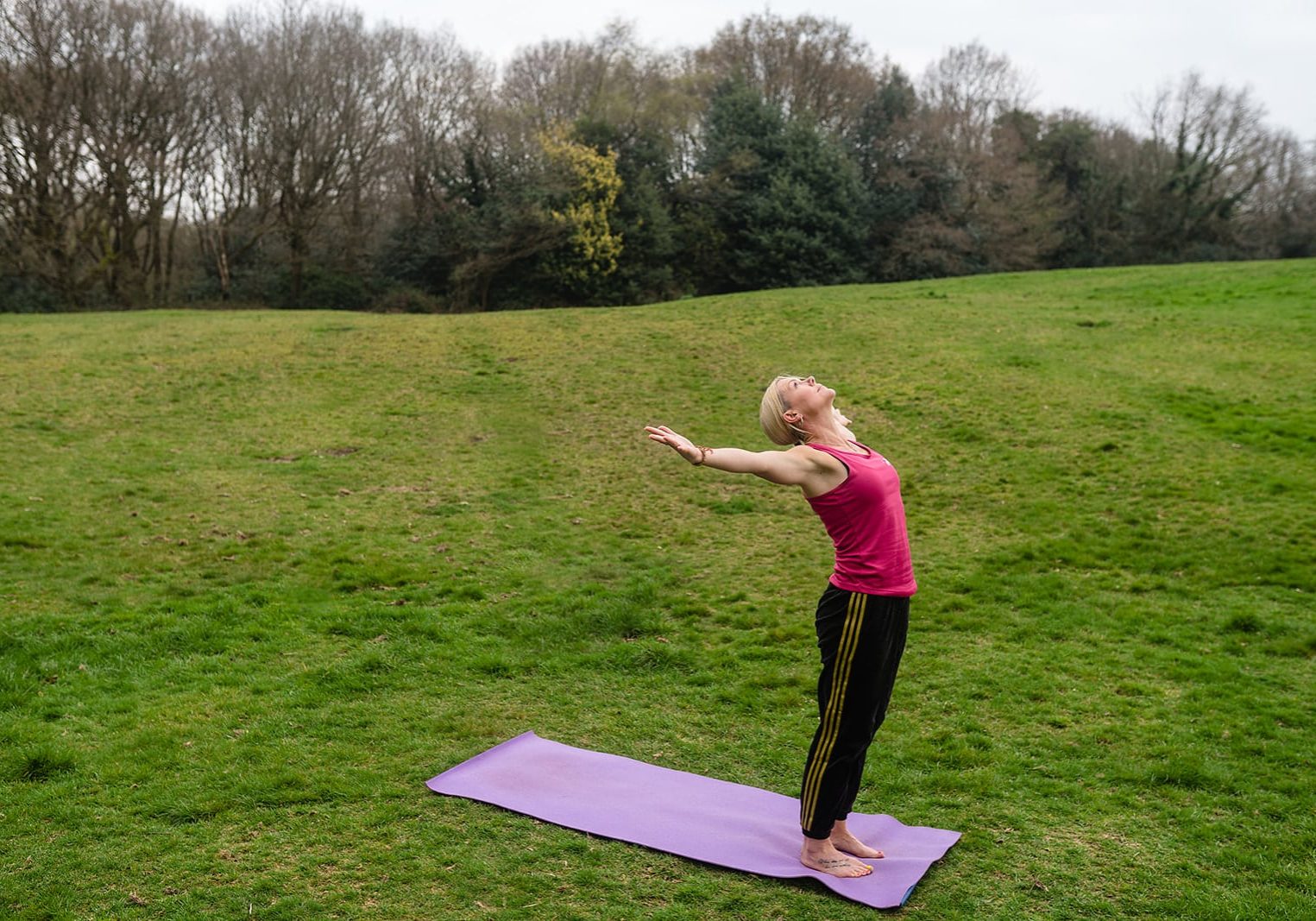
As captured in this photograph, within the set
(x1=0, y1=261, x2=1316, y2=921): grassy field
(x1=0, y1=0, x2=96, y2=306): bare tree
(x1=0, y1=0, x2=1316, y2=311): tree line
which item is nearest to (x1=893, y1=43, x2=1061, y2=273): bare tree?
(x1=0, y1=0, x2=1316, y2=311): tree line

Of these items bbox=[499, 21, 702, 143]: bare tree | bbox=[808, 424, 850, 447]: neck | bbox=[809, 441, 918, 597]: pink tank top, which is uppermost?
bbox=[499, 21, 702, 143]: bare tree

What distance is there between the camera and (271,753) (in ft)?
20.4

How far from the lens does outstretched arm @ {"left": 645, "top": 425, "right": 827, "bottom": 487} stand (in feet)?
14.1

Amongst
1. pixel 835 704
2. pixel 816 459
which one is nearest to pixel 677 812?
pixel 835 704

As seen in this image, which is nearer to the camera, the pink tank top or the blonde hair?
the pink tank top

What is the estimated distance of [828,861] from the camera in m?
4.79

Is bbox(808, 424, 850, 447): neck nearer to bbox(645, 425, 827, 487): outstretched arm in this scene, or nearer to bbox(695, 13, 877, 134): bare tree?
bbox(645, 425, 827, 487): outstretched arm

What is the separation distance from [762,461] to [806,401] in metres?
0.47

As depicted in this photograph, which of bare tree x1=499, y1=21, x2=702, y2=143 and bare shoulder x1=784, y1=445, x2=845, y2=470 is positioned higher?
bare tree x1=499, y1=21, x2=702, y2=143

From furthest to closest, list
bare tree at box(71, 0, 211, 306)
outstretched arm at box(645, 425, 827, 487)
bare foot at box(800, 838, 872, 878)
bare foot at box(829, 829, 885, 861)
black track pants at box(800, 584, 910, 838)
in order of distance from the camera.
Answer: bare tree at box(71, 0, 211, 306)
bare foot at box(829, 829, 885, 861)
bare foot at box(800, 838, 872, 878)
black track pants at box(800, 584, 910, 838)
outstretched arm at box(645, 425, 827, 487)

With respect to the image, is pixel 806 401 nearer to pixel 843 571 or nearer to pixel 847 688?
pixel 843 571

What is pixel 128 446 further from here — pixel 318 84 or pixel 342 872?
pixel 318 84

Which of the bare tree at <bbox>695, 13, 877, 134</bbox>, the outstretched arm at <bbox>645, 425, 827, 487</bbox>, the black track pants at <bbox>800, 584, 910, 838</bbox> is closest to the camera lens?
the outstretched arm at <bbox>645, 425, 827, 487</bbox>

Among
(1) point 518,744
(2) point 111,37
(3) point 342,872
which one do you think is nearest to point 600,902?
(3) point 342,872
